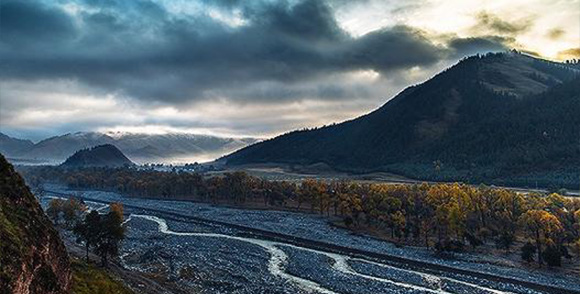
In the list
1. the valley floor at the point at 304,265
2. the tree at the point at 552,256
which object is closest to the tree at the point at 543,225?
the tree at the point at 552,256

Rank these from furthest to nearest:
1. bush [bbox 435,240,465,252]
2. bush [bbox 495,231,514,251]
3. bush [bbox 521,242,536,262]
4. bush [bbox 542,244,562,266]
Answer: bush [bbox 495,231,514,251] → bush [bbox 435,240,465,252] → bush [bbox 521,242,536,262] → bush [bbox 542,244,562,266]

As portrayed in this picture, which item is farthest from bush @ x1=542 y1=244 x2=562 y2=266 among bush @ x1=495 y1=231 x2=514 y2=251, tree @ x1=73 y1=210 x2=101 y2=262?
tree @ x1=73 y1=210 x2=101 y2=262

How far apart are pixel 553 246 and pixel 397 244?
3928cm

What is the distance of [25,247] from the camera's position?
41.6m

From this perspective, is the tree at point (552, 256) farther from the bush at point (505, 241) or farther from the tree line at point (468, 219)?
the bush at point (505, 241)

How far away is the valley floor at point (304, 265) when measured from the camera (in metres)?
88.9

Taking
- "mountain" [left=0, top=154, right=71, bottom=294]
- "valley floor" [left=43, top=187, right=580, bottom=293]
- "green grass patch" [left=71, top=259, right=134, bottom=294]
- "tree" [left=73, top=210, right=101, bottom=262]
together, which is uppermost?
"mountain" [left=0, top=154, right=71, bottom=294]

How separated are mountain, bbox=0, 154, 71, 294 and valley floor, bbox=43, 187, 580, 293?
3719cm

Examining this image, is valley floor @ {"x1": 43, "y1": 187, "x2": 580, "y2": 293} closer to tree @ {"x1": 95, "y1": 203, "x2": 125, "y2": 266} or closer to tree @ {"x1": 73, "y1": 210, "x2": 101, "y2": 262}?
tree @ {"x1": 95, "y1": 203, "x2": 125, "y2": 266}

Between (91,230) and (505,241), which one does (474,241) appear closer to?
(505,241)

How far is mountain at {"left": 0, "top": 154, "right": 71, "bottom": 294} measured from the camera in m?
37.7

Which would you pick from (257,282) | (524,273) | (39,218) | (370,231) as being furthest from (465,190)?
(39,218)

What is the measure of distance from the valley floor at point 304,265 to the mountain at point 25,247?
1464 inches

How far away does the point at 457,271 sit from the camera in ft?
339
